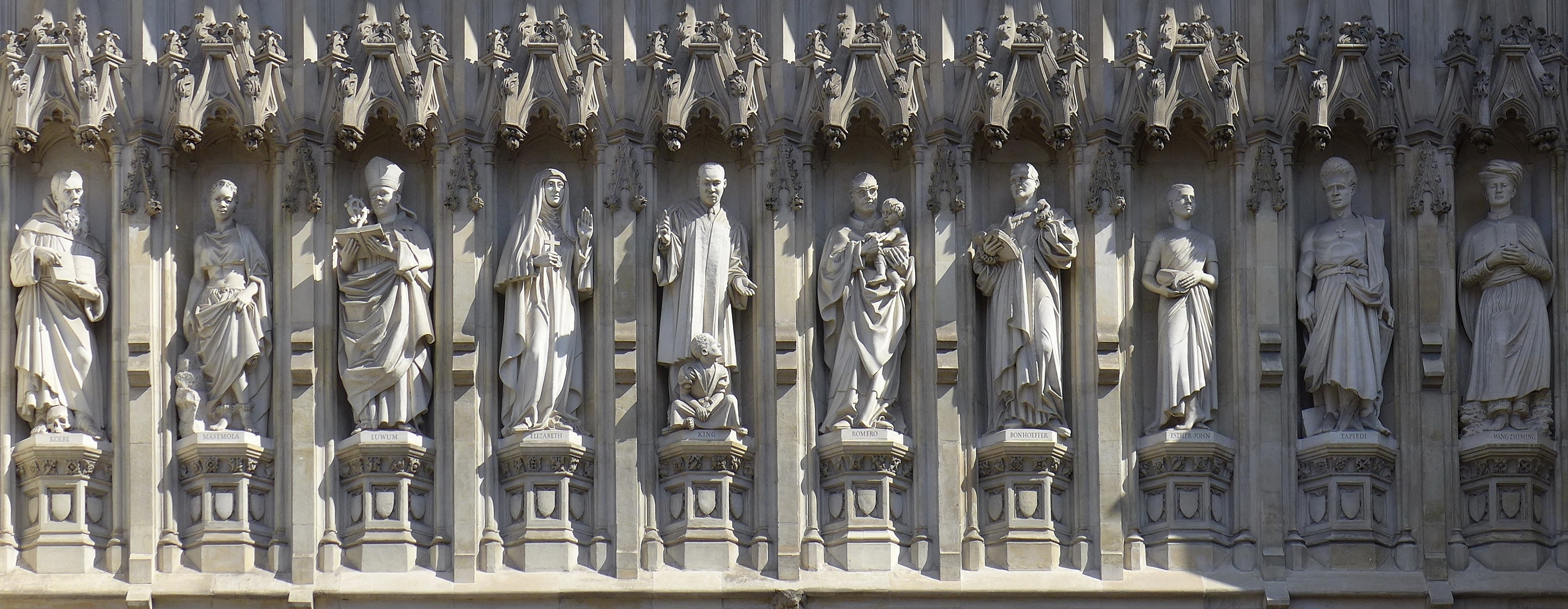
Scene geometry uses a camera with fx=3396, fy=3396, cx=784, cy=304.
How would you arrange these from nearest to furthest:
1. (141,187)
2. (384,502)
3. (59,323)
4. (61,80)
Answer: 1. (384,502)
2. (59,323)
3. (141,187)
4. (61,80)

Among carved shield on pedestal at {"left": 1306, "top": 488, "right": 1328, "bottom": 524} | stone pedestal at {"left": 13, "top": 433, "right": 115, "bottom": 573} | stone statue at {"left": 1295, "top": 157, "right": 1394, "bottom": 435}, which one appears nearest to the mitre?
stone pedestal at {"left": 13, "top": 433, "right": 115, "bottom": 573}

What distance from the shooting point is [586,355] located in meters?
27.0

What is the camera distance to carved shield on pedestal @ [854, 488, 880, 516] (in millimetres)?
26656

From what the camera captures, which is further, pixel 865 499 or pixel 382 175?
pixel 382 175


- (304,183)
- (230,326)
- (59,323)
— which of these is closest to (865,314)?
(304,183)

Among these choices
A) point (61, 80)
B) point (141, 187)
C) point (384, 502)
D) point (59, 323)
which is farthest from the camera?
point (61, 80)

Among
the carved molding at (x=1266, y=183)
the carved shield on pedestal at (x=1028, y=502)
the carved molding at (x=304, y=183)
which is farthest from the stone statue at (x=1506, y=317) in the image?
the carved molding at (x=304, y=183)

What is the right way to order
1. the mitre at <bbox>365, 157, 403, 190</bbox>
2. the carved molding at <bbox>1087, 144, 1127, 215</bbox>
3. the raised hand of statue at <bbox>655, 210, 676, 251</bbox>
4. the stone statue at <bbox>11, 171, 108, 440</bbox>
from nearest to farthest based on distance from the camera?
1. the stone statue at <bbox>11, 171, 108, 440</bbox>
2. the raised hand of statue at <bbox>655, 210, 676, 251</bbox>
3. the mitre at <bbox>365, 157, 403, 190</bbox>
4. the carved molding at <bbox>1087, 144, 1127, 215</bbox>

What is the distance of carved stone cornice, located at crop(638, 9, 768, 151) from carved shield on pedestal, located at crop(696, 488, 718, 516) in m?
2.74

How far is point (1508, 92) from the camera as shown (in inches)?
1066

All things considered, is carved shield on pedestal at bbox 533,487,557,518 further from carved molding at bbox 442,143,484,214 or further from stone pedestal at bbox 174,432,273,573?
carved molding at bbox 442,143,484,214

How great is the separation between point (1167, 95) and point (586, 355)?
16.6ft

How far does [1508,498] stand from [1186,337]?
9.26 feet

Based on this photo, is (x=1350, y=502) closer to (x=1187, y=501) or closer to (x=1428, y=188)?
(x=1187, y=501)
